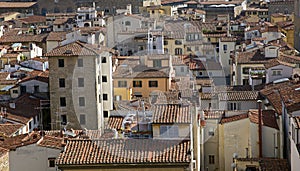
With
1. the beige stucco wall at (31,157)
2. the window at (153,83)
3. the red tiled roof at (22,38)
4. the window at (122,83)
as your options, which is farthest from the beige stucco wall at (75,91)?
the red tiled roof at (22,38)

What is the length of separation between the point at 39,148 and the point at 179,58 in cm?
1710

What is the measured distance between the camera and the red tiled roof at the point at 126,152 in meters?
11.8

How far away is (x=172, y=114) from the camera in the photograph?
13.0 metres

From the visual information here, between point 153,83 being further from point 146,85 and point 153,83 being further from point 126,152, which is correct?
point 126,152

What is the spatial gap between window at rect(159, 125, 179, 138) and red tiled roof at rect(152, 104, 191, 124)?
0.10m

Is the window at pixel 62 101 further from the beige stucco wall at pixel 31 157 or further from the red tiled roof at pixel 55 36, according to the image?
the red tiled roof at pixel 55 36

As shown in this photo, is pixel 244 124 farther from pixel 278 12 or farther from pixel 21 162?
pixel 278 12

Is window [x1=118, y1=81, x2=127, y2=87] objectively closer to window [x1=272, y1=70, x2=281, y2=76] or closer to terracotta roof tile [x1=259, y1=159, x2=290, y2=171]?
window [x1=272, y1=70, x2=281, y2=76]

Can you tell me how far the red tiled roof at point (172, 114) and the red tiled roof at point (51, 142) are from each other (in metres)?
2.55

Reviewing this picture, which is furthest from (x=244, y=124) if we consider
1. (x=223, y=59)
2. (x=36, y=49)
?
(x=36, y=49)

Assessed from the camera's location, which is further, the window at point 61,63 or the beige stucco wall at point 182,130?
the window at point 61,63

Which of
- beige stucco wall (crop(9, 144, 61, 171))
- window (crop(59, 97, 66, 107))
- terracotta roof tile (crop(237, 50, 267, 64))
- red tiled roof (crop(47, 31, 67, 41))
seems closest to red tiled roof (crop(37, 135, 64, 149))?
beige stucco wall (crop(9, 144, 61, 171))

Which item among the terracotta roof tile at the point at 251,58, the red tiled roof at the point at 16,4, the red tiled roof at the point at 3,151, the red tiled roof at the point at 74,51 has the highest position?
the red tiled roof at the point at 16,4

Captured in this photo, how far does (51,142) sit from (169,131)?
140 inches
